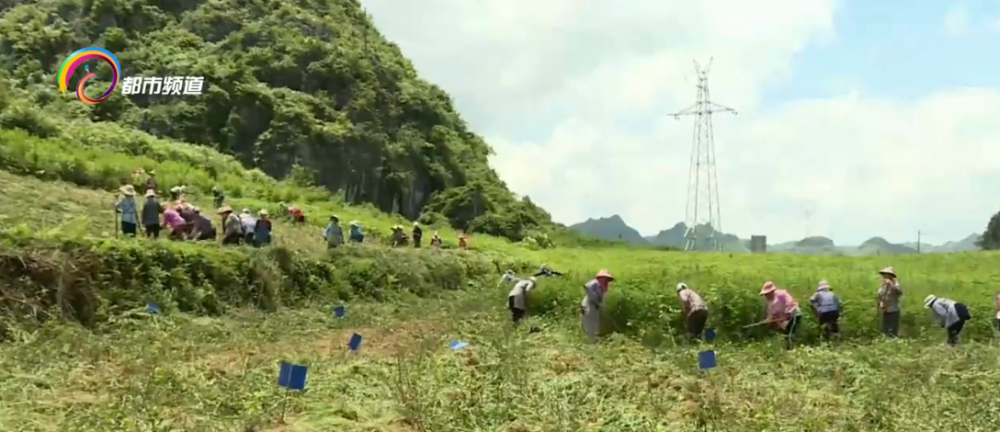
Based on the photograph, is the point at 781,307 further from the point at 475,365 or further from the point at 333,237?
the point at 333,237

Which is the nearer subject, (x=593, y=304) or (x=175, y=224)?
(x=593, y=304)

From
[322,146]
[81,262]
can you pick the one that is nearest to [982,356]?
[81,262]

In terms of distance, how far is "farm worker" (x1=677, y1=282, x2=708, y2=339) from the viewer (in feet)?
39.0

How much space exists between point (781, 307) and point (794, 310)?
0.56 ft

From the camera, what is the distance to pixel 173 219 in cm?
1579

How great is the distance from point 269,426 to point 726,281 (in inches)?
377

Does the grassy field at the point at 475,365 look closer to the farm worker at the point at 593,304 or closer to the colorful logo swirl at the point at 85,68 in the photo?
the farm worker at the point at 593,304

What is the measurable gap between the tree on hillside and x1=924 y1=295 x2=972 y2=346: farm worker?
38680mm

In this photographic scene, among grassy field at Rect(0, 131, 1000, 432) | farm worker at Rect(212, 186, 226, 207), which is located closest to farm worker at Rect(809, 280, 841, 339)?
grassy field at Rect(0, 131, 1000, 432)

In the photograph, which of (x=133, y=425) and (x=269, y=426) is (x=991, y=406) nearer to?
(x=269, y=426)

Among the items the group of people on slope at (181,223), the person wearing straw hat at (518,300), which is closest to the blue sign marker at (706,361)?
the person wearing straw hat at (518,300)

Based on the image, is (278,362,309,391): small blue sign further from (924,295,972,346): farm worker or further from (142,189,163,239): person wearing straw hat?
(924,295,972,346): farm worker

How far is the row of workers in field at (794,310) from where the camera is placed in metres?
11.9

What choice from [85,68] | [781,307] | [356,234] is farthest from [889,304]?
[85,68]
